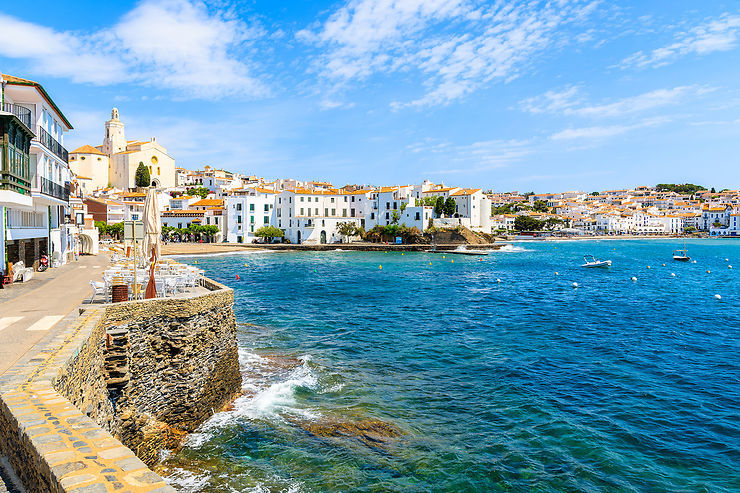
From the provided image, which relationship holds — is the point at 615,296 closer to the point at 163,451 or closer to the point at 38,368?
the point at 163,451

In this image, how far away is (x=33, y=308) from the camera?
43.3 feet

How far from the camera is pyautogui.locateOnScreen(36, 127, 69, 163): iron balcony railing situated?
2383cm

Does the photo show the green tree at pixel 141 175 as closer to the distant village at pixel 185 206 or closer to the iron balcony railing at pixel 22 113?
the distant village at pixel 185 206

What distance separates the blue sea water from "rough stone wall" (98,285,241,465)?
630 mm

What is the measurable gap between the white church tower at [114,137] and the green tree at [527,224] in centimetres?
12506

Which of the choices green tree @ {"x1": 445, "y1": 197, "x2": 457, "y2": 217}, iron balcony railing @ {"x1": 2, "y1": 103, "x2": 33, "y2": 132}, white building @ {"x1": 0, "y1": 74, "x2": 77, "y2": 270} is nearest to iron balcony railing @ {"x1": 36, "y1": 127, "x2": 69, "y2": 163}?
white building @ {"x1": 0, "y1": 74, "x2": 77, "y2": 270}

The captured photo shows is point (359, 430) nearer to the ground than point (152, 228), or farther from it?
nearer to the ground

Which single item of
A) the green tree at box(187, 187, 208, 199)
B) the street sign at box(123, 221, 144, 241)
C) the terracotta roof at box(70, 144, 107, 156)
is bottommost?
the street sign at box(123, 221, 144, 241)

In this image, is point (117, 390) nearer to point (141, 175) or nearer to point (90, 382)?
point (90, 382)

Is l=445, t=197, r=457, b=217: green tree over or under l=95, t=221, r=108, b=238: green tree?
over

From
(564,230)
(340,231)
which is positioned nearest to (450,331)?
(340,231)

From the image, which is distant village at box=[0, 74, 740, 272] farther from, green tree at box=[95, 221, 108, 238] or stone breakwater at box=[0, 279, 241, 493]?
stone breakwater at box=[0, 279, 241, 493]

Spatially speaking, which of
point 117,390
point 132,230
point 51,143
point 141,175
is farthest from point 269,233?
point 117,390

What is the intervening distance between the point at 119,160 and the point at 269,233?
198 ft
